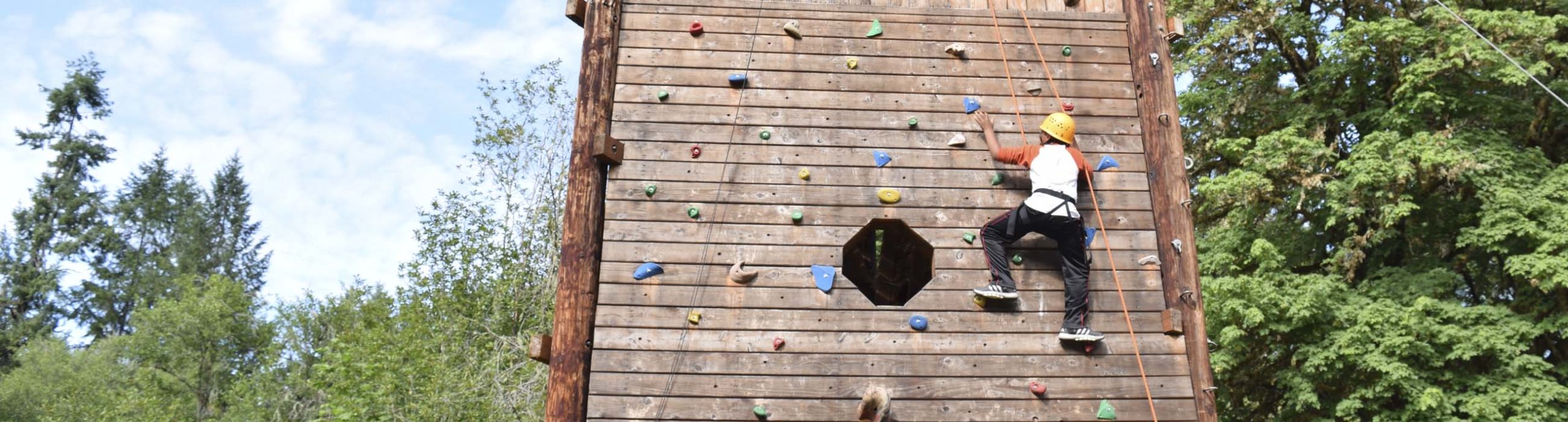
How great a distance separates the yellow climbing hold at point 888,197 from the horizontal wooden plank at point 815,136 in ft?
1.11

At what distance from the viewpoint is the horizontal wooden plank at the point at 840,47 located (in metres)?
7.99

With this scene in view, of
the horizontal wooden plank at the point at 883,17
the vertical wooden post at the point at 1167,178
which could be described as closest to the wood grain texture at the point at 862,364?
the vertical wooden post at the point at 1167,178

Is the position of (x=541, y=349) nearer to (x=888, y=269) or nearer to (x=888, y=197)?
(x=888, y=197)

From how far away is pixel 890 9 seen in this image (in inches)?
324

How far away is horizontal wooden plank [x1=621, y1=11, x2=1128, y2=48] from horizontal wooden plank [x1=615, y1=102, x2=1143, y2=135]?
0.58 meters

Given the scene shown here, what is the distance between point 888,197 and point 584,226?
5.79ft

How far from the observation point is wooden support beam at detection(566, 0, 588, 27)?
26.9ft

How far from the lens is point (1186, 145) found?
17016 millimetres

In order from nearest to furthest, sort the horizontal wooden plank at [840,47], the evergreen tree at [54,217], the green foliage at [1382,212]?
the horizontal wooden plank at [840,47]
the green foliage at [1382,212]
the evergreen tree at [54,217]

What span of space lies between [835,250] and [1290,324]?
28.9 ft

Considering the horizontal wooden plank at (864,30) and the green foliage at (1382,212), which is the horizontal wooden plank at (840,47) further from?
the green foliage at (1382,212)

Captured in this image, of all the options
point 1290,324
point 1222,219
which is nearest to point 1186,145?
point 1222,219

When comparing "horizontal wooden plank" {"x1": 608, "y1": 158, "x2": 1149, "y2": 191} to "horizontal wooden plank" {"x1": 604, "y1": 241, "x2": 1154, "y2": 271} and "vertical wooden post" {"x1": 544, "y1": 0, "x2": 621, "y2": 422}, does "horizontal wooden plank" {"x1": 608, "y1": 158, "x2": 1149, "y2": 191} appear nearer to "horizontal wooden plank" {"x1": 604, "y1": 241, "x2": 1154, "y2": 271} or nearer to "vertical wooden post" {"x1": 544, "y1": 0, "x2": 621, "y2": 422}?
"vertical wooden post" {"x1": 544, "y1": 0, "x2": 621, "y2": 422}

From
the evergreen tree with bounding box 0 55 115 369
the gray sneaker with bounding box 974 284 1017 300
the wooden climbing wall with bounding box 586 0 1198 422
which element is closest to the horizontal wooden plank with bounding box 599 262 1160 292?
the wooden climbing wall with bounding box 586 0 1198 422
